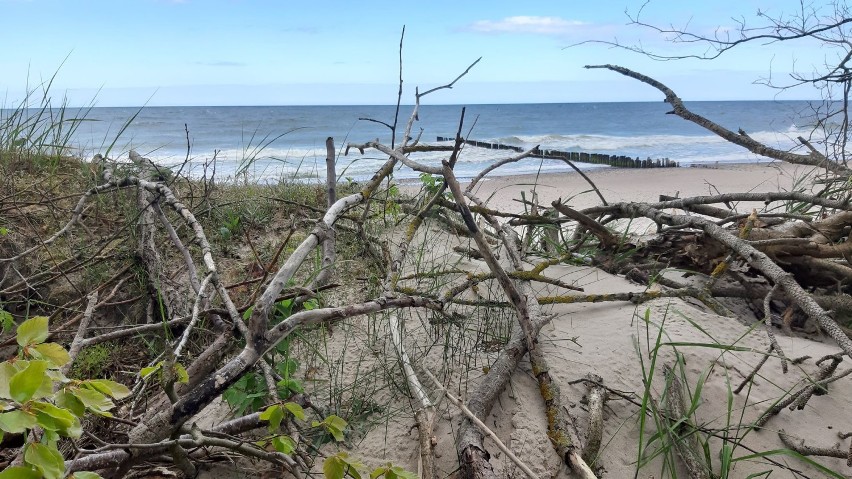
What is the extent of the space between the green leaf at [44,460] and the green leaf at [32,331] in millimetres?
216

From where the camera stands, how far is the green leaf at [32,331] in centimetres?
103

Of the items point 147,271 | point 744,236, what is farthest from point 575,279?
point 147,271

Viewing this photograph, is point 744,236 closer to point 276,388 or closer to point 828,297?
point 828,297

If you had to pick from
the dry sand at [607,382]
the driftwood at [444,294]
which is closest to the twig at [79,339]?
the driftwood at [444,294]

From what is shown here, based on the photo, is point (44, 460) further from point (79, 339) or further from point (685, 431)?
point (685, 431)

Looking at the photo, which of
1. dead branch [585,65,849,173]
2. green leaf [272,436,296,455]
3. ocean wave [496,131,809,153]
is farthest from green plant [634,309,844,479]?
ocean wave [496,131,809,153]

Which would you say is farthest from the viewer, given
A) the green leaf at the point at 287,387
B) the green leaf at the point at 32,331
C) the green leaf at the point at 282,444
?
the green leaf at the point at 287,387

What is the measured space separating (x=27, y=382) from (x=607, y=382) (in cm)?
177

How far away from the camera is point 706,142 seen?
23328 millimetres

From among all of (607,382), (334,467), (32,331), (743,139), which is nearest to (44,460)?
(32,331)

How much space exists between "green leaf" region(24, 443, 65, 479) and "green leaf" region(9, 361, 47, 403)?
79mm

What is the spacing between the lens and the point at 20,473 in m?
0.88

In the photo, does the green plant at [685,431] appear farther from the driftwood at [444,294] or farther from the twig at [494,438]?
the twig at [494,438]

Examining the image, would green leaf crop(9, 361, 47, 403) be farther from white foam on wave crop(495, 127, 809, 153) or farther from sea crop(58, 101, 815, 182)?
white foam on wave crop(495, 127, 809, 153)
